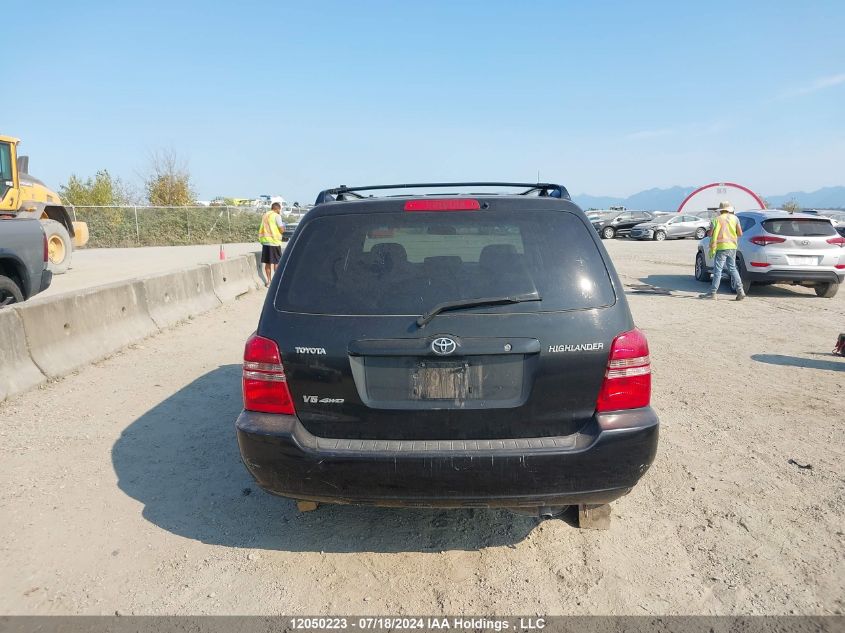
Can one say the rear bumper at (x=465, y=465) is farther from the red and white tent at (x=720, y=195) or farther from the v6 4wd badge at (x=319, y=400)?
the red and white tent at (x=720, y=195)

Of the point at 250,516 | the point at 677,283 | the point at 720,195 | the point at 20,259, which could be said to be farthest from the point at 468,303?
the point at 720,195

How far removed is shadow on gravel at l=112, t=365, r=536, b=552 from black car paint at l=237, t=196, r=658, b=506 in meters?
0.63

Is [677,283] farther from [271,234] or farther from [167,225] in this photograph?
[167,225]

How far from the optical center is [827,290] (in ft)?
40.0

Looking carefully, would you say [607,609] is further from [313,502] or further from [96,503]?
[96,503]

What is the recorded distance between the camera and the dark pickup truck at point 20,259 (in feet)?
26.2

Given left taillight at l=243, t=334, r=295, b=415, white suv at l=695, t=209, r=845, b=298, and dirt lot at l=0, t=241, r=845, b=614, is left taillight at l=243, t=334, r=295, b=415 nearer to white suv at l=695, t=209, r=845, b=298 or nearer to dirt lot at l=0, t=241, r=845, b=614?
dirt lot at l=0, t=241, r=845, b=614

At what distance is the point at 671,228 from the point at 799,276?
74.1ft

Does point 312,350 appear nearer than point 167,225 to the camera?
Yes

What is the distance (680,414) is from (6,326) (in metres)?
6.29

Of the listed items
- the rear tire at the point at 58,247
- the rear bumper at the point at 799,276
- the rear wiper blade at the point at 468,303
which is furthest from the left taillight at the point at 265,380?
the rear tire at the point at 58,247

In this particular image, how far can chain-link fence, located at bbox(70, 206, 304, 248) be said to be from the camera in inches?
1192

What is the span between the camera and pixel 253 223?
3703 cm

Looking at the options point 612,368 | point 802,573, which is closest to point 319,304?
point 612,368
